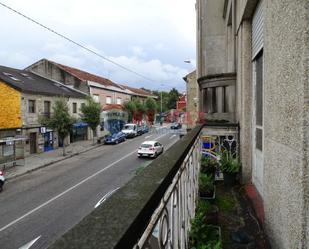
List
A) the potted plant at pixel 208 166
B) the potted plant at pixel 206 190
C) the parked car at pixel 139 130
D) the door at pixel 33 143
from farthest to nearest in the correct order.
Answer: the parked car at pixel 139 130, the door at pixel 33 143, the potted plant at pixel 208 166, the potted plant at pixel 206 190

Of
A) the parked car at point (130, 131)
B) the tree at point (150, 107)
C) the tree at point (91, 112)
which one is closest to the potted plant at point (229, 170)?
the tree at point (91, 112)

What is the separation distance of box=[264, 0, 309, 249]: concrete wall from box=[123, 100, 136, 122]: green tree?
42882 millimetres

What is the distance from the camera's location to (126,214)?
123 centimetres

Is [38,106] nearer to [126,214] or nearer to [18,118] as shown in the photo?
[18,118]

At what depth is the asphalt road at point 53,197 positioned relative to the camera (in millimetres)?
9163

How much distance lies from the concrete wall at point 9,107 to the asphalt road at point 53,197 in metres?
5.27

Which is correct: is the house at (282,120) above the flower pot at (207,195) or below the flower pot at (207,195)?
above

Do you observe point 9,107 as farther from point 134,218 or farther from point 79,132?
point 134,218

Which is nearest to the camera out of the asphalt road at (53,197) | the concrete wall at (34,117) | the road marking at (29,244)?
the road marking at (29,244)

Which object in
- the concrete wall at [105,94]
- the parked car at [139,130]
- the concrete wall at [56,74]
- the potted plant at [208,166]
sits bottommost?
the parked car at [139,130]

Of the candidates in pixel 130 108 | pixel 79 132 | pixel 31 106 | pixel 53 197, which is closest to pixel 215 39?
pixel 53 197

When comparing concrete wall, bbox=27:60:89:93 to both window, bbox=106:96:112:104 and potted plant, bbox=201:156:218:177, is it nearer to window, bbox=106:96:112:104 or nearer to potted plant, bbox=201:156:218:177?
window, bbox=106:96:112:104

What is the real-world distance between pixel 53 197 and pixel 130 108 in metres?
34.6

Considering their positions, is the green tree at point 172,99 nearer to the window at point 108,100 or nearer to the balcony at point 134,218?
the window at point 108,100
